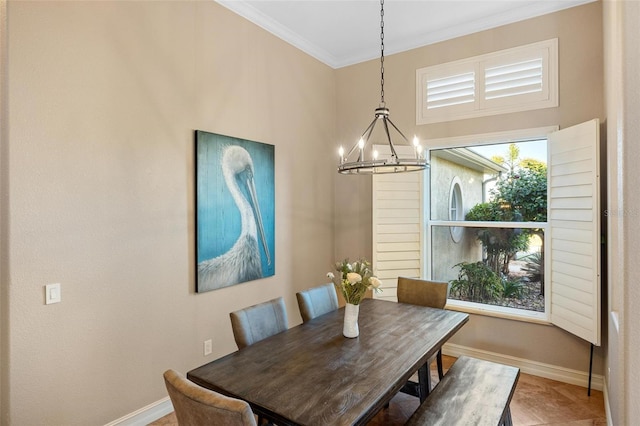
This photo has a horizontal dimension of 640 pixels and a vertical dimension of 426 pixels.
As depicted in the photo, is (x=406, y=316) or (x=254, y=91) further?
(x=254, y=91)

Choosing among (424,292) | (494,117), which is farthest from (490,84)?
(424,292)

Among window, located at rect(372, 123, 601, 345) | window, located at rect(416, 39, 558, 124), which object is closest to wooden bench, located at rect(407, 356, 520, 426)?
window, located at rect(372, 123, 601, 345)

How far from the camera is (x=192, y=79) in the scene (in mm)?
2717

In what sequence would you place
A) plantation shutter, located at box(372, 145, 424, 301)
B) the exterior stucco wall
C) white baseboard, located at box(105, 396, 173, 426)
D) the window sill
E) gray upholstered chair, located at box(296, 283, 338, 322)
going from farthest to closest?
1. plantation shutter, located at box(372, 145, 424, 301)
2. the exterior stucco wall
3. the window sill
4. gray upholstered chair, located at box(296, 283, 338, 322)
5. white baseboard, located at box(105, 396, 173, 426)

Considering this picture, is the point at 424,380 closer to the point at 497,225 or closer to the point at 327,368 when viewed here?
the point at 327,368

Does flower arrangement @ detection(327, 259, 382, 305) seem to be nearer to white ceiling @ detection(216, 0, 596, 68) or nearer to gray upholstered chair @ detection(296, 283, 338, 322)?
gray upholstered chair @ detection(296, 283, 338, 322)

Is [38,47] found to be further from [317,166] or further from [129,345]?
[317,166]

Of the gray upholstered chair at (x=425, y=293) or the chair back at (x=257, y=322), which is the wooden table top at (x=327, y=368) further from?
the gray upholstered chair at (x=425, y=293)

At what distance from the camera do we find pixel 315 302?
262cm

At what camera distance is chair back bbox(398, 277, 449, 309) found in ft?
9.66

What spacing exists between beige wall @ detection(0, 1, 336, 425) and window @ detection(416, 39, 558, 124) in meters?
1.80

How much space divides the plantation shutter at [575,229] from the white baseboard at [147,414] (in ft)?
10.6

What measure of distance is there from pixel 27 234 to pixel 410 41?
3.69 meters

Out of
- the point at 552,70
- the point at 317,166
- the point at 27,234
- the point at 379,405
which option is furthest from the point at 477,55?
the point at 27,234
